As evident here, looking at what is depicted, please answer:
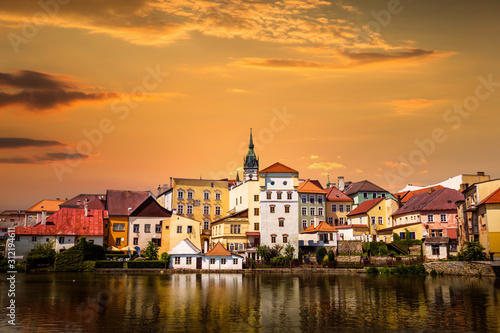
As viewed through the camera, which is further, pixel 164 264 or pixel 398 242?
pixel 398 242

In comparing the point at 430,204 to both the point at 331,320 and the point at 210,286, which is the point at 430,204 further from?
the point at 331,320

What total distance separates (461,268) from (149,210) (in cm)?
5698

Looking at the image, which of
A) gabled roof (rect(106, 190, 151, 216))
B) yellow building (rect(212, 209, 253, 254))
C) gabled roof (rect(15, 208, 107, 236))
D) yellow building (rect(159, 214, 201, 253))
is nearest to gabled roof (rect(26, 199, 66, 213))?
gabled roof (rect(106, 190, 151, 216))

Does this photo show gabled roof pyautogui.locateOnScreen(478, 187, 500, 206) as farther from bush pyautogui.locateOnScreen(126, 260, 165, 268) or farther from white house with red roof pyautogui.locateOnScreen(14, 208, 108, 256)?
white house with red roof pyautogui.locateOnScreen(14, 208, 108, 256)

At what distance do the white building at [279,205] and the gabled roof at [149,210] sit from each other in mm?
19603

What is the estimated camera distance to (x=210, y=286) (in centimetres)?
5347

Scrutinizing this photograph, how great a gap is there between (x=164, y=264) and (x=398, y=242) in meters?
39.3

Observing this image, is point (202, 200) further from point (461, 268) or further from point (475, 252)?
point (475, 252)

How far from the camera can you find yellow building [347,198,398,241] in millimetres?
96375

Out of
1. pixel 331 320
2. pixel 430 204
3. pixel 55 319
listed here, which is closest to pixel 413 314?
pixel 331 320

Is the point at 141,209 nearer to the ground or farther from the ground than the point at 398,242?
farther from the ground

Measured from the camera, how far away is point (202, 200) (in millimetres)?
105875

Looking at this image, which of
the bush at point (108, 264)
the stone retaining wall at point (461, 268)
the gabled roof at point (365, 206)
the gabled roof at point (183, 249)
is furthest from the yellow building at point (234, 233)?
the stone retaining wall at point (461, 268)

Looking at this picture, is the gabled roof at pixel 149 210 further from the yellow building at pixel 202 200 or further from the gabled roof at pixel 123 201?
the yellow building at pixel 202 200
